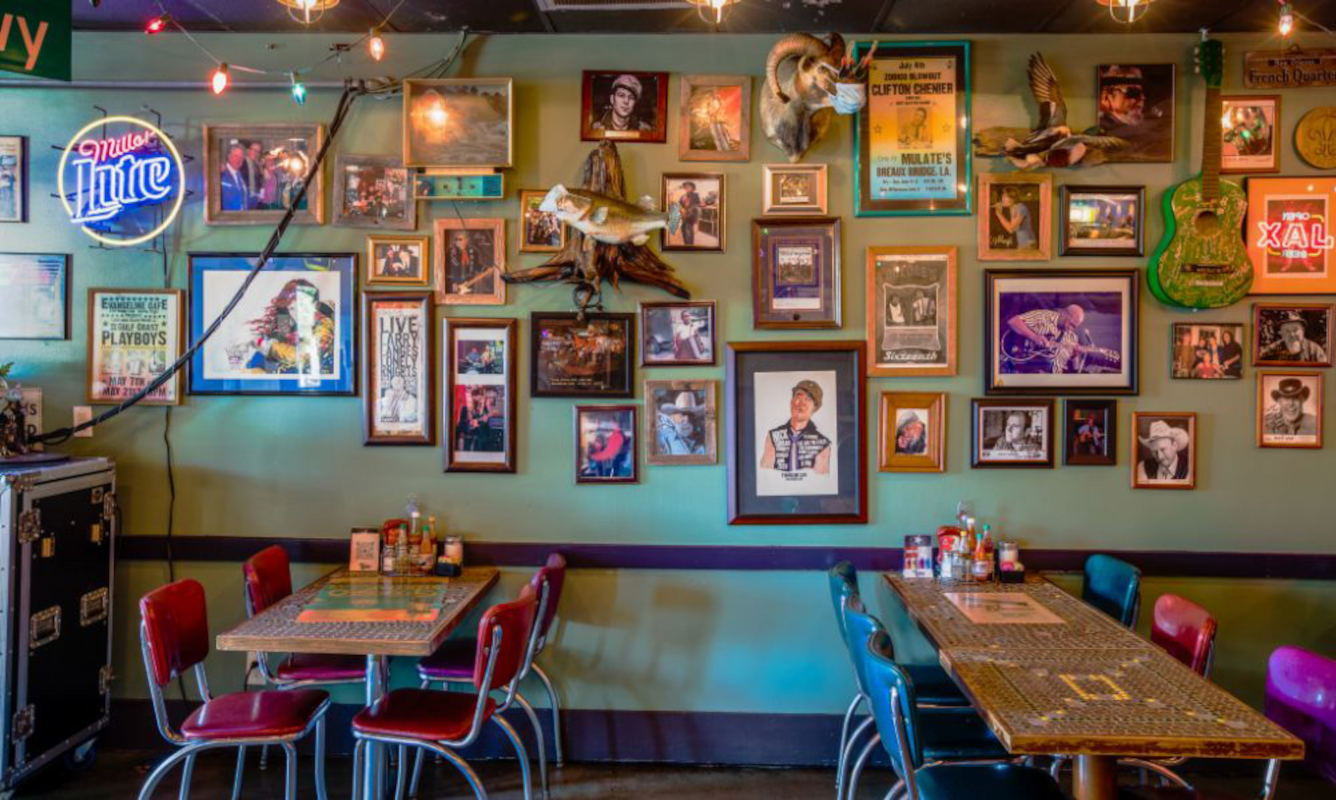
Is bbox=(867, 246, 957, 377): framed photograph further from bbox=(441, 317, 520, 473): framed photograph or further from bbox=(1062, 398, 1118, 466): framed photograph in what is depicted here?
bbox=(441, 317, 520, 473): framed photograph

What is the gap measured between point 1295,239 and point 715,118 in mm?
2692

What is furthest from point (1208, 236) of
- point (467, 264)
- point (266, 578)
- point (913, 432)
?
point (266, 578)

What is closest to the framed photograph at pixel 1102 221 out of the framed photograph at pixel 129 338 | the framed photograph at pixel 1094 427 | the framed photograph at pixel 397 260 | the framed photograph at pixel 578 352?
the framed photograph at pixel 1094 427

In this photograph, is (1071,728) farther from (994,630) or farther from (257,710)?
(257,710)

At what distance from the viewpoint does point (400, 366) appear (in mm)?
3850

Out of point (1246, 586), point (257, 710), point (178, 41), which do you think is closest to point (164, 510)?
point (257, 710)

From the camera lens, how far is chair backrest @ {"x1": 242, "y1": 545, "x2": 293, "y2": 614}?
11.1 feet

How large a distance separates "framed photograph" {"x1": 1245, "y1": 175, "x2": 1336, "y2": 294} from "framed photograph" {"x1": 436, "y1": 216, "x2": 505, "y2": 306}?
3.46 meters

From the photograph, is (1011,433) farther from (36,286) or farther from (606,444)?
(36,286)

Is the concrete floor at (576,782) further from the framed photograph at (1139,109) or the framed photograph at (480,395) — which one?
the framed photograph at (1139,109)

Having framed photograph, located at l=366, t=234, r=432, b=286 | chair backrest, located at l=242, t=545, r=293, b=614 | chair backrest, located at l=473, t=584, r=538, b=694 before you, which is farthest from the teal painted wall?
chair backrest, located at l=473, t=584, r=538, b=694

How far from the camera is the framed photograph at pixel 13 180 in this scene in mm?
3881

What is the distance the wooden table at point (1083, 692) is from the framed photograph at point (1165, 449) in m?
0.92

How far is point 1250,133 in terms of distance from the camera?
3729mm
